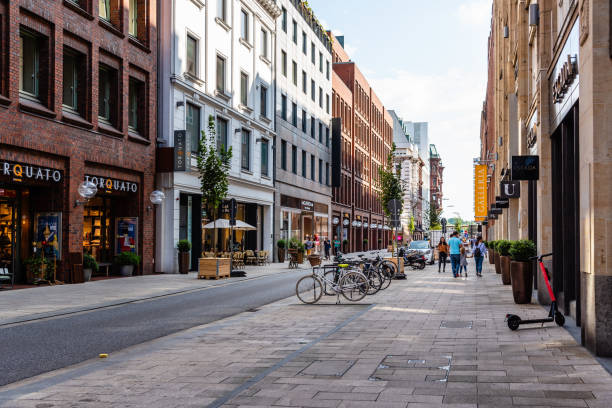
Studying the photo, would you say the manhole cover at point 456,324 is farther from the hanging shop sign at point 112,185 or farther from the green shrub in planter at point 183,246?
the green shrub in planter at point 183,246

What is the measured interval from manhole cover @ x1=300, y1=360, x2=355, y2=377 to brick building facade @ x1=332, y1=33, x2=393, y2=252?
165ft

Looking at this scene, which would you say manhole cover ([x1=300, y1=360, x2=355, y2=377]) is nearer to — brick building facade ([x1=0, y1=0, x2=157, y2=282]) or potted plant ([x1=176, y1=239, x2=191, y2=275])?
brick building facade ([x1=0, y1=0, x2=157, y2=282])

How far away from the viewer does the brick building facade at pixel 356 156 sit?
64.7 meters

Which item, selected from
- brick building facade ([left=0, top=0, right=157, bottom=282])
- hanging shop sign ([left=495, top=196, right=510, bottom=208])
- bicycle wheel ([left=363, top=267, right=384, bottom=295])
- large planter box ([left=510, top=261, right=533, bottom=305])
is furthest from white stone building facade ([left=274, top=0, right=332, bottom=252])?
large planter box ([left=510, top=261, right=533, bottom=305])

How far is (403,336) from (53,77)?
623 inches

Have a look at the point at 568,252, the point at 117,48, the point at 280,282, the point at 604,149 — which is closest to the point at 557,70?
the point at 568,252

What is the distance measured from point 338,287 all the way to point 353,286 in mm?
339

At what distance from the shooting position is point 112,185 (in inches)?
968

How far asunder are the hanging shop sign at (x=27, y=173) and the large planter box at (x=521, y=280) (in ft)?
45.2

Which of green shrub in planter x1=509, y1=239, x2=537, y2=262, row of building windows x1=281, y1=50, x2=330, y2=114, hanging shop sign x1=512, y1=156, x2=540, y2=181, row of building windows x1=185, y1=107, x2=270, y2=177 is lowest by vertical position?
green shrub in planter x1=509, y1=239, x2=537, y2=262

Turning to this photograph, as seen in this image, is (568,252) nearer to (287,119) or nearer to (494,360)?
(494,360)

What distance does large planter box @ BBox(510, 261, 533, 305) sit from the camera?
548 inches

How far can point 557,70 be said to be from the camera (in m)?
12.0

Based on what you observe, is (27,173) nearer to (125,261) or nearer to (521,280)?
(125,261)
